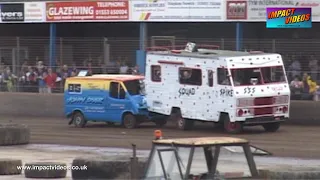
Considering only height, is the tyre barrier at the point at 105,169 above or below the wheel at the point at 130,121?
above

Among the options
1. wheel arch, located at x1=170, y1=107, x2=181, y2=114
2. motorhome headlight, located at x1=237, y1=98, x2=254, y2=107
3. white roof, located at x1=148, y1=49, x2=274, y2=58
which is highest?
white roof, located at x1=148, y1=49, x2=274, y2=58

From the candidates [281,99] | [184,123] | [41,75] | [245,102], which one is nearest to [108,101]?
[184,123]

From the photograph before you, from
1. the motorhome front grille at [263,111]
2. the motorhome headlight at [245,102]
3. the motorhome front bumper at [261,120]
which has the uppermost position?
the motorhome headlight at [245,102]

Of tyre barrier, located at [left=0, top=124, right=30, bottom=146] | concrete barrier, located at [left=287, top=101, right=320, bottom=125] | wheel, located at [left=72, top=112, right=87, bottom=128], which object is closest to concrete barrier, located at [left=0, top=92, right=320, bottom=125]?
wheel, located at [left=72, top=112, right=87, bottom=128]

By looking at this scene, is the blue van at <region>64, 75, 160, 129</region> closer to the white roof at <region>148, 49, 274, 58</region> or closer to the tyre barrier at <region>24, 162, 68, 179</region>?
the white roof at <region>148, 49, 274, 58</region>

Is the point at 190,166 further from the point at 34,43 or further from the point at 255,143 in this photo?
the point at 34,43

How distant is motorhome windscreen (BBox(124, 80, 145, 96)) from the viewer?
101 ft

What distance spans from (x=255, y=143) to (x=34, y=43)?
18.8 m

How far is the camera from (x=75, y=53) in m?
39.1

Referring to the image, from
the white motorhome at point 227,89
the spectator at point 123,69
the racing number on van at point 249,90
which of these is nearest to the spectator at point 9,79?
the spectator at point 123,69

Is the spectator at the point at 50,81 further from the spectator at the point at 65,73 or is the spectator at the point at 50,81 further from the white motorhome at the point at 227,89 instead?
the white motorhome at the point at 227,89

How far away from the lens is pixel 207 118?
93.5 feet

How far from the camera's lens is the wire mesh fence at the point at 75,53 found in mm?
38000

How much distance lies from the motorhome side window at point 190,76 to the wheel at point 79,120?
14.5 feet
